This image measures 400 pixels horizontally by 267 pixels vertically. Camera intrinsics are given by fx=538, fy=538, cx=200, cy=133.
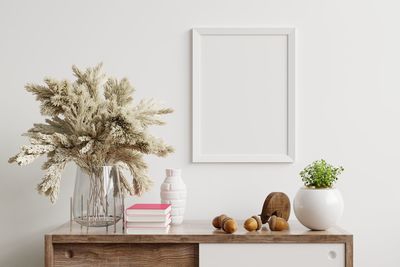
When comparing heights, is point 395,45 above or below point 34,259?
above

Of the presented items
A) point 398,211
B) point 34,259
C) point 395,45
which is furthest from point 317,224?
point 34,259

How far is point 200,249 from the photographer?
6.33 ft

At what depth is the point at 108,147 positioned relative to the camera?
201cm

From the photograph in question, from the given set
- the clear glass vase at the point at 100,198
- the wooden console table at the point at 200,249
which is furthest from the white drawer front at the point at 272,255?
the clear glass vase at the point at 100,198

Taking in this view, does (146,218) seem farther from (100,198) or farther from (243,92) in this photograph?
(243,92)

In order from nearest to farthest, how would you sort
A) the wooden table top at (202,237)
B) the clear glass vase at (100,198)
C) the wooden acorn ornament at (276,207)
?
the wooden table top at (202,237) → the clear glass vase at (100,198) → the wooden acorn ornament at (276,207)

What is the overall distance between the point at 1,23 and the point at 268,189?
55.5 inches

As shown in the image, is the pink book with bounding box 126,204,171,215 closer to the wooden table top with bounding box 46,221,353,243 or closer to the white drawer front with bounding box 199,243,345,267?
the wooden table top with bounding box 46,221,353,243

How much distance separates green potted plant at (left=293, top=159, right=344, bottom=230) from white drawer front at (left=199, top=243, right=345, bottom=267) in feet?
0.31

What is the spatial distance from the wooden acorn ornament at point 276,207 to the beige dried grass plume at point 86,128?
1.48ft

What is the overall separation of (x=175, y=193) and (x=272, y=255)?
47cm

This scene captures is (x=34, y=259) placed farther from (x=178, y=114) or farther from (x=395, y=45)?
(x=395, y=45)

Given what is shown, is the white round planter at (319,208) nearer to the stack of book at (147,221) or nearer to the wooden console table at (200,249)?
the wooden console table at (200,249)

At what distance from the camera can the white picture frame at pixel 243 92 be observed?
7.84 feet
